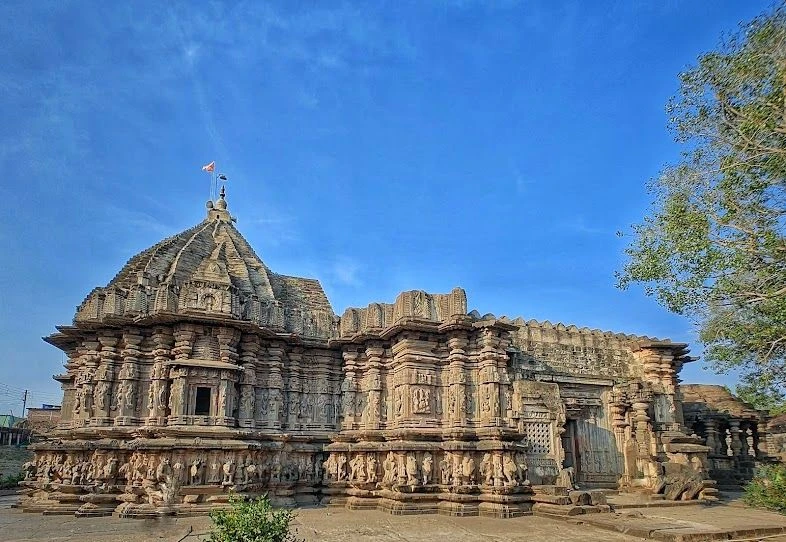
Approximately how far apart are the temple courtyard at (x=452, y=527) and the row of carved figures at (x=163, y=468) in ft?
4.17

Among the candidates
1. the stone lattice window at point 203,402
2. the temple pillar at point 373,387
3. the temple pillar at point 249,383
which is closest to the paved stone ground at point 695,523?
the temple pillar at point 373,387

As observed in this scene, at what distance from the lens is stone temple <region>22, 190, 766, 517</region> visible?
15711 mm

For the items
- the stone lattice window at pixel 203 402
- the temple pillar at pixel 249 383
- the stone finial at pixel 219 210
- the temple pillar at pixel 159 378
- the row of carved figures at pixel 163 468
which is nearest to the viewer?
the row of carved figures at pixel 163 468

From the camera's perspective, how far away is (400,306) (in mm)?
18312

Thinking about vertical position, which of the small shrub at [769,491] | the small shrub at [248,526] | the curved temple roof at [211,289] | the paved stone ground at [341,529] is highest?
the curved temple roof at [211,289]

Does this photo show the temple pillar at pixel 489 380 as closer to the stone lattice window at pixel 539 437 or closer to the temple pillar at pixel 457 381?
the temple pillar at pixel 457 381

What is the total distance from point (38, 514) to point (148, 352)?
5198 mm

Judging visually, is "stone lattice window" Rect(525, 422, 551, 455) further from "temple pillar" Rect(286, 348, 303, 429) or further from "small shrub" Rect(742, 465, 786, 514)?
"temple pillar" Rect(286, 348, 303, 429)

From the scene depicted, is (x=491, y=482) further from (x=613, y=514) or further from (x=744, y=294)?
(x=744, y=294)

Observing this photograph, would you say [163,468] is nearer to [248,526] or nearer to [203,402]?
[203,402]

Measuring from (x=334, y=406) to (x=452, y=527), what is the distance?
292 inches

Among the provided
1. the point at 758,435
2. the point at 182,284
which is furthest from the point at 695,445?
the point at 182,284

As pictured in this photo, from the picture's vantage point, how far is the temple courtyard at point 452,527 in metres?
11.4

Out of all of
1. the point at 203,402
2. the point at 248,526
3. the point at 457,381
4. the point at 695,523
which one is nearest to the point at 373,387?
the point at 457,381
